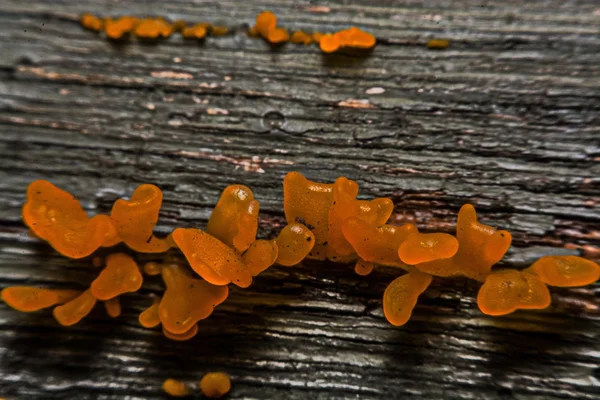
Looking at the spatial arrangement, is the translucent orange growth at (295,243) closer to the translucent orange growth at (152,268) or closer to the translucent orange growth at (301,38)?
the translucent orange growth at (152,268)

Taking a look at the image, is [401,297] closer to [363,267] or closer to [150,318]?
[363,267]

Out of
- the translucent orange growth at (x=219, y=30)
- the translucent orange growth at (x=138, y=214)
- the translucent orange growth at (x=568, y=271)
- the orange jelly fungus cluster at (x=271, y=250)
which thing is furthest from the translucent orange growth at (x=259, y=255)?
the translucent orange growth at (x=219, y=30)

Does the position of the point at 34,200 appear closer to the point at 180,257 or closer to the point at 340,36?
the point at 180,257

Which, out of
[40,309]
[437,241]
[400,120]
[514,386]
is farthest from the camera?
[400,120]

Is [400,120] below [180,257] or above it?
above

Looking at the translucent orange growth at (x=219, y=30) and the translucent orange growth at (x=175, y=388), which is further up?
the translucent orange growth at (x=219, y=30)

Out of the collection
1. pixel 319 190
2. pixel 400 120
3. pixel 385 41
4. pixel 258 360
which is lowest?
pixel 258 360

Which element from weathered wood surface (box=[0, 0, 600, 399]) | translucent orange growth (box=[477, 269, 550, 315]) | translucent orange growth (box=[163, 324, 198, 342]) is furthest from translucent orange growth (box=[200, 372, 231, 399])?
translucent orange growth (box=[477, 269, 550, 315])

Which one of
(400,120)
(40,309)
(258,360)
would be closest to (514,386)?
(258,360)
